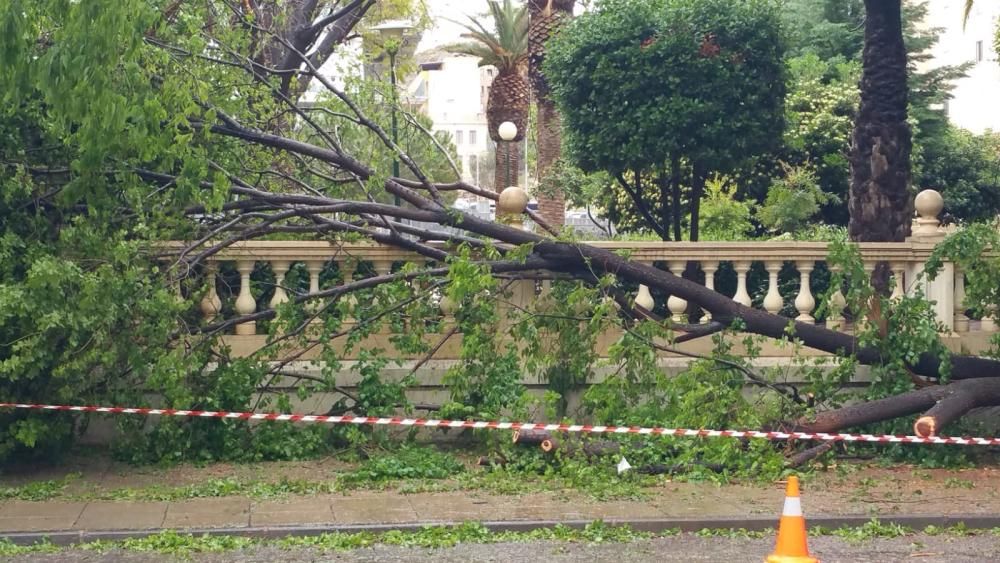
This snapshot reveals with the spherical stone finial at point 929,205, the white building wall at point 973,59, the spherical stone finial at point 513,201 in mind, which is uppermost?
the white building wall at point 973,59

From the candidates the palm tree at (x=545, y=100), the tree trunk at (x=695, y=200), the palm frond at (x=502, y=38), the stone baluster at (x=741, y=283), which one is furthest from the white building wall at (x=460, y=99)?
the stone baluster at (x=741, y=283)

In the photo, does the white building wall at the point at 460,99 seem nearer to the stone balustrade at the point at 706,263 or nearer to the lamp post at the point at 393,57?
the lamp post at the point at 393,57

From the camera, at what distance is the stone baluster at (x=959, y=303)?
38.8 ft

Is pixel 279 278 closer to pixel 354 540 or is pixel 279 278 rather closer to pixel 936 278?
pixel 354 540

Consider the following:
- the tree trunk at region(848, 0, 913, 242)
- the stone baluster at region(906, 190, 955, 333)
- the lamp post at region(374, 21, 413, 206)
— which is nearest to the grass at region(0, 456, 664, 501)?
the lamp post at region(374, 21, 413, 206)

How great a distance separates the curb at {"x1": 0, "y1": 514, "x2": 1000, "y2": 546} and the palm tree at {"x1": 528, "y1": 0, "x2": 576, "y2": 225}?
1822cm

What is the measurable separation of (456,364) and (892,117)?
6.76 meters

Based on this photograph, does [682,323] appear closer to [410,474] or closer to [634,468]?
[634,468]

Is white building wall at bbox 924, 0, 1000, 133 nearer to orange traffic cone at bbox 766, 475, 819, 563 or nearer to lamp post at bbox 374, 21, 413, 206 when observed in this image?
lamp post at bbox 374, 21, 413, 206

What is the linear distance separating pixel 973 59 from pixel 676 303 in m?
37.7

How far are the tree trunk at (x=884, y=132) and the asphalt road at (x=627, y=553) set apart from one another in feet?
23.9

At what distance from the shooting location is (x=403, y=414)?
35.4 feet

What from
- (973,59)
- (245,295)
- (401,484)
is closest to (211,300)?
(245,295)

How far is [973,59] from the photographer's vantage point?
1769 inches
